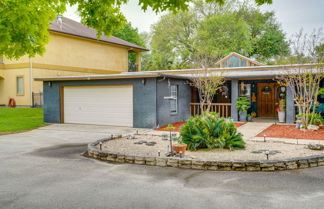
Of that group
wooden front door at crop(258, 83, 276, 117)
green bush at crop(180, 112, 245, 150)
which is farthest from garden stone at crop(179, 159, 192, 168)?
wooden front door at crop(258, 83, 276, 117)

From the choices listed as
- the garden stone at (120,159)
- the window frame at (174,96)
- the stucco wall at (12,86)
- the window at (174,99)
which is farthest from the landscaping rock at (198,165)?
the stucco wall at (12,86)

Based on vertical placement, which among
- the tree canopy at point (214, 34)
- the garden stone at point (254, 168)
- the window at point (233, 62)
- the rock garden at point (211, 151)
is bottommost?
the garden stone at point (254, 168)

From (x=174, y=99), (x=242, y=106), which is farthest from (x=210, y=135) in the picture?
(x=242, y=106)

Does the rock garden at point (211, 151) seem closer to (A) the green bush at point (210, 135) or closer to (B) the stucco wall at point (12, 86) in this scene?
(A) the green bush at point (210, 135)

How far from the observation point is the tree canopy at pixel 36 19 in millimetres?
7809

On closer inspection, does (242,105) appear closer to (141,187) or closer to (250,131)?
(250,131)

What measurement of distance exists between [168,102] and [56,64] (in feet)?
40.8

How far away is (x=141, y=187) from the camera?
208 inches

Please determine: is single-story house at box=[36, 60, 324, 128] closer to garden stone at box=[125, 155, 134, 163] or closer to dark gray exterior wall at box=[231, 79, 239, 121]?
dark gray exterior wall at box=[231, 79, 239, 121]

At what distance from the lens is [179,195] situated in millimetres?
4863

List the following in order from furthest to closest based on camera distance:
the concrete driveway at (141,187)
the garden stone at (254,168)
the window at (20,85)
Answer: the window at (20,85) → the garden stone at (254,168) → the concrete driveway at (141,187)

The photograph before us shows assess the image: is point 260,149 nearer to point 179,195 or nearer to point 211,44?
point 179,195

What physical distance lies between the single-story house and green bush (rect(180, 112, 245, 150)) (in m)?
4.76

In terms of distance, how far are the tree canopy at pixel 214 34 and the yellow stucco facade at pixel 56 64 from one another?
422 inches
